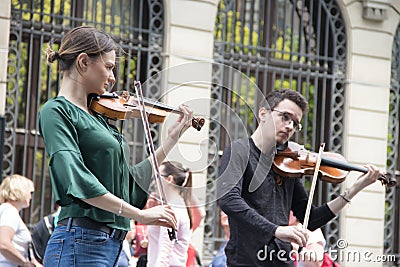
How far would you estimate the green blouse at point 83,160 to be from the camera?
3814 mm

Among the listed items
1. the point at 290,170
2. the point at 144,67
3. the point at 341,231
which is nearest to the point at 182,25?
Answer: the point at 144,67

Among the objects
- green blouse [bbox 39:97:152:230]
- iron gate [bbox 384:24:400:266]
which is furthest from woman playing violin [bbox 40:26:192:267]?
iron gate [bbox 384:24:400:266]

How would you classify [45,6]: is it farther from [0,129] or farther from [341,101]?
[341,101]

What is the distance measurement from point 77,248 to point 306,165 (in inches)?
82.5

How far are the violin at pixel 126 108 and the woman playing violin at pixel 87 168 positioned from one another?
4 cm

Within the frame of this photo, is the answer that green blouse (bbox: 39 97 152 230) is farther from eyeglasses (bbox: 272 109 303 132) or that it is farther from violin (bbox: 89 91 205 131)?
eyeglasses (bbox: 272 109 303 132)

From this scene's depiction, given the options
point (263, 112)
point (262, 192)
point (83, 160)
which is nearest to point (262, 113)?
point (263, 112)

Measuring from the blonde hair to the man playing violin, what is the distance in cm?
309

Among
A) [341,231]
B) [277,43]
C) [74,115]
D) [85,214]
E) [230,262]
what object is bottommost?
[341,231]

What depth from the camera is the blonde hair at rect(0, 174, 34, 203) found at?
802 centimetres

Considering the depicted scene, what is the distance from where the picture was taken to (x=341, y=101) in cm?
1313

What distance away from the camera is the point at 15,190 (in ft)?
26.3

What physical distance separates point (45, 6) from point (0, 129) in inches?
98.4

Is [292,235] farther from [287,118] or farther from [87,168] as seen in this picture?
[87,168]
